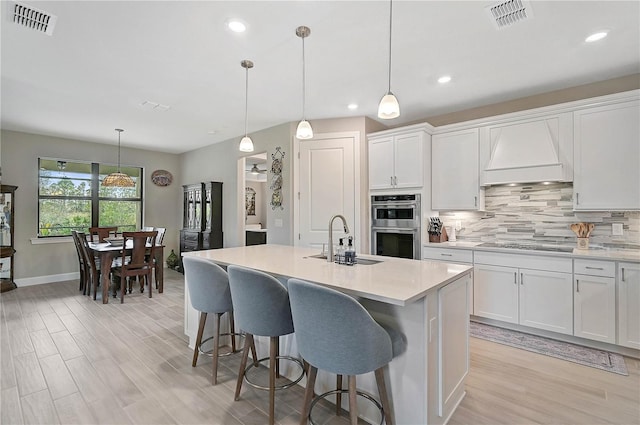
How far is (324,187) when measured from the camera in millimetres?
4418

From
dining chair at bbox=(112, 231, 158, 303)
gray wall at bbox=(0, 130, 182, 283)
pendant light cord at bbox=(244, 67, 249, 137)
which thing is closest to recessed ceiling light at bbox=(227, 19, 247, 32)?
pendant light cord at bbox=(244, 67, 249, 137)

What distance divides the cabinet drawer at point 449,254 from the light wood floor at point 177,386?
912mm

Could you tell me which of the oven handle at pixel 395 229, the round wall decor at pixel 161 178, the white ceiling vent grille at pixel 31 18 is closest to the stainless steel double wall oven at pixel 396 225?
the oven handle at pixel 395 229

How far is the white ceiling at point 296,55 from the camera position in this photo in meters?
2.12

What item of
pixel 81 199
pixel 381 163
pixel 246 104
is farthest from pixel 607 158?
pixel 81 199

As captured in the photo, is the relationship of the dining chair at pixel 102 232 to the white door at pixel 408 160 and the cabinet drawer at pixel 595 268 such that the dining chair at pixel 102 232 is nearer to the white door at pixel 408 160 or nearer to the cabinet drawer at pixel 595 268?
the white door at pixel 408 160

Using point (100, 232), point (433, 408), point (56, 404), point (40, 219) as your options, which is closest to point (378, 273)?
point (433, 408)

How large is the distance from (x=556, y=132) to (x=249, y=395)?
379 centimetres

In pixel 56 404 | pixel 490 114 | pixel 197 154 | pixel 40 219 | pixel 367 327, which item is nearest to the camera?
pixel 367 327

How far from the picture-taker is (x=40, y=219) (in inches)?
217

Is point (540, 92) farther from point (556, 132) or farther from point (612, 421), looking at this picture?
point (612, 421)

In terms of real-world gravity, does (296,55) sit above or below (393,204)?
above

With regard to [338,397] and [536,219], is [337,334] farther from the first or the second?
[536,219]

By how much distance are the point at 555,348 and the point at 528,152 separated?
1.99m
